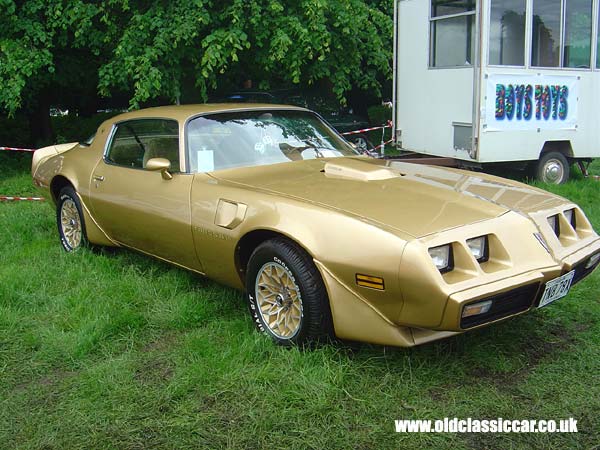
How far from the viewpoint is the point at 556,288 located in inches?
132

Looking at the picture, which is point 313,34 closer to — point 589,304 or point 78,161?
point 78,161

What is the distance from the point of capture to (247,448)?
276 cm

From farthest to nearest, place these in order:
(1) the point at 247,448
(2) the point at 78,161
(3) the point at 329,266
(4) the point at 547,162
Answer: (4) the point at 547,162 < (2) the point at 78,161 < (3) the point at 329,266 < (1) the point at 247,448

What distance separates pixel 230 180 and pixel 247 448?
189 centimetres

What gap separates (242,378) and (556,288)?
5.53 feet

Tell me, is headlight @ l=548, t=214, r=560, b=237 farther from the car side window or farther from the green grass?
the car side window

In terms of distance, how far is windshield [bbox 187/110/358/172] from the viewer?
4.43m

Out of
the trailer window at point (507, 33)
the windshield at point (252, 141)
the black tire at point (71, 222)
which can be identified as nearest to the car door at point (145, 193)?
the windshield at point (252, 141)

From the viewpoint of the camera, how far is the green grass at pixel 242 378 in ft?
9.41

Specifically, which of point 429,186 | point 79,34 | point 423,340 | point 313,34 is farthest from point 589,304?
point 79,34

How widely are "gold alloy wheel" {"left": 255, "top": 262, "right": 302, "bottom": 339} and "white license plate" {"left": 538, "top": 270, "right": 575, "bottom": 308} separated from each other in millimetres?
1258

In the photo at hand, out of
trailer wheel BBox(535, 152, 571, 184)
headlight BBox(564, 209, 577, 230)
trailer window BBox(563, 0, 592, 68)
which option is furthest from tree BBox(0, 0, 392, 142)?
headlight BBox(564, 209, 577, 230)

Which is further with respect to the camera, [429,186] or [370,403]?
[429,186]

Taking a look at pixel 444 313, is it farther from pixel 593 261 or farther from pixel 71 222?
pixel 71 222
